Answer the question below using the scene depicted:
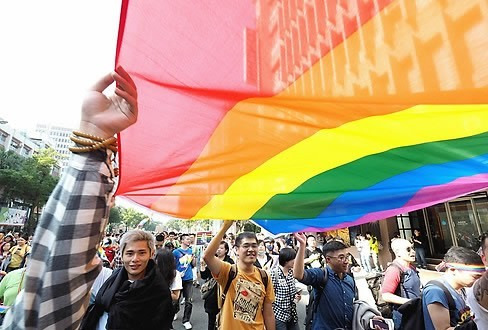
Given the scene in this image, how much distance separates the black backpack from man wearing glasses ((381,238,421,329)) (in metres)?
0.52

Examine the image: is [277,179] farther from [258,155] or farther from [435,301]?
[435,301]

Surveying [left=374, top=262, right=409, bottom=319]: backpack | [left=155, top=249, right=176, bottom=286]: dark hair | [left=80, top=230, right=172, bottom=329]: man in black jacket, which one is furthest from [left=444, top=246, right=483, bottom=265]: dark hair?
[left=155, top=249, right=176, bottom=286]: dark hair

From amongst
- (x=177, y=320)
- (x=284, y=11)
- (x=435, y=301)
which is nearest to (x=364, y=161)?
(x=284, y=11)

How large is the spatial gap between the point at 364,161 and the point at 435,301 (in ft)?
5.57

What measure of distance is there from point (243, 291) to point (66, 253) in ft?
7.23

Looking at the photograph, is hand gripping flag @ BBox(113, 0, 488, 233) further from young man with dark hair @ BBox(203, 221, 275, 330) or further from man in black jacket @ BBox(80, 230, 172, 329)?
young man with dark hair @ BBox(203, 221, 275, 330)

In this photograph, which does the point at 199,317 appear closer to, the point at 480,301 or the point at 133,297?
the point at 133,297

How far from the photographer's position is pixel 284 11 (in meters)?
0.98

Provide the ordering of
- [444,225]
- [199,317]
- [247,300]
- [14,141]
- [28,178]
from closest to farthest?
1. [247,300]
2. [199,317]
3. [444,225]
4. [28,178]
5. [14,141]

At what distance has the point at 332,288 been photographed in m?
2.83

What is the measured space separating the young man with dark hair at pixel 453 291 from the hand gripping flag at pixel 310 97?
39.7 inches

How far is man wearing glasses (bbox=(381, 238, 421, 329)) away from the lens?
303 centimetres

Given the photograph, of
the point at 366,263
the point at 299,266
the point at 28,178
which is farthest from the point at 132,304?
the point at 28,178

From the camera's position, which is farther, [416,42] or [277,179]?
[277,179]
